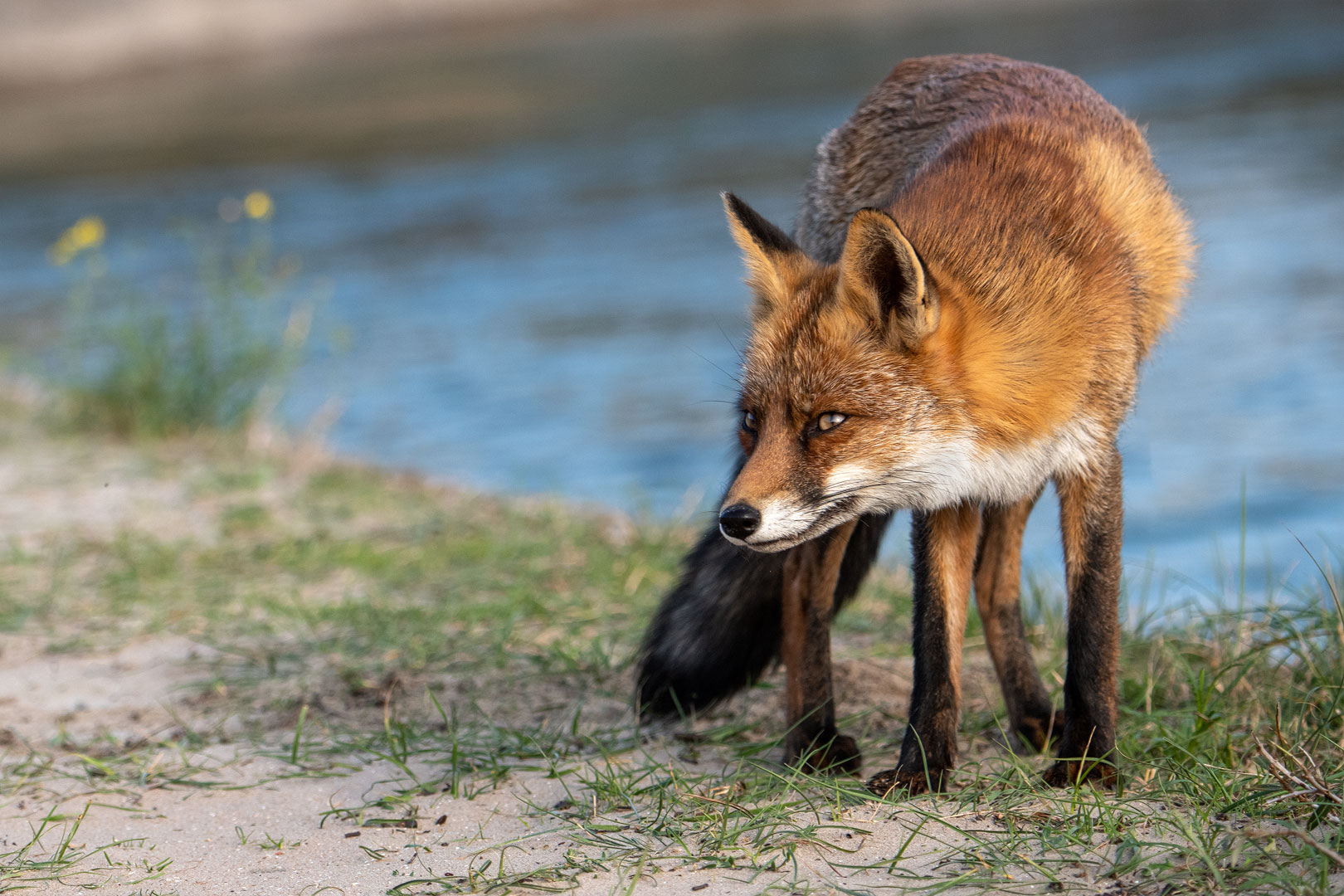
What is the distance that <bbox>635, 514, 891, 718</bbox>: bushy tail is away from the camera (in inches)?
161

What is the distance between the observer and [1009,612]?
4.15 m

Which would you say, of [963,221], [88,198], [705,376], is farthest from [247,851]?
[88,198]

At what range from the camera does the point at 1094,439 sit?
356cm

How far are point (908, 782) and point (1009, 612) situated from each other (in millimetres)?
831

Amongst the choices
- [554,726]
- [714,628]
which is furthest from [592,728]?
[714,628]

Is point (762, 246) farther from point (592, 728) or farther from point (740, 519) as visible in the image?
point (592, 728)

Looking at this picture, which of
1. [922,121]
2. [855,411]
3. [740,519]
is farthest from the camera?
[922,121]

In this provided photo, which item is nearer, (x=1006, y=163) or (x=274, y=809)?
(x=274, y=809)

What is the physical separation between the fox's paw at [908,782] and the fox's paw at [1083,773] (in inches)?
10.5

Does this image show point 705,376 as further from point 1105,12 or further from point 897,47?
point 1105,12

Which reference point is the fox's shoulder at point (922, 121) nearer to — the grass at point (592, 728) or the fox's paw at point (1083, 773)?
the grass at point (592, 728)

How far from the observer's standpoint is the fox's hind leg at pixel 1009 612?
4055mm

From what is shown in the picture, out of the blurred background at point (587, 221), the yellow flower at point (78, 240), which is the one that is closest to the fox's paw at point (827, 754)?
the blurred background at point (587, 221)

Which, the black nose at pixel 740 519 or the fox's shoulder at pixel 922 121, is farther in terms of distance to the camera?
the fox's shoulder at pixel 922 121
